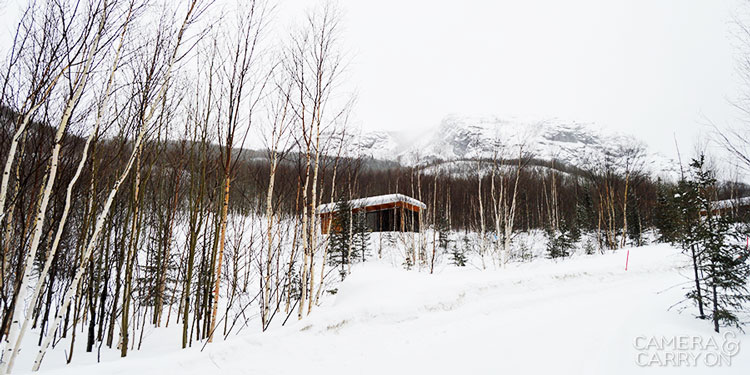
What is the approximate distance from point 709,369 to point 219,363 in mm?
5991

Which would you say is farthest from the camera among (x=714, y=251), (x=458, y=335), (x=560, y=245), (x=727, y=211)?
(x=560, y=245)

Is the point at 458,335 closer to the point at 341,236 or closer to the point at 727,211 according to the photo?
the point at 727,211

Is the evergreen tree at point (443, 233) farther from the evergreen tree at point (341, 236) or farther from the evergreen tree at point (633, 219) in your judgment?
the evergreen tree at point (633, 219)

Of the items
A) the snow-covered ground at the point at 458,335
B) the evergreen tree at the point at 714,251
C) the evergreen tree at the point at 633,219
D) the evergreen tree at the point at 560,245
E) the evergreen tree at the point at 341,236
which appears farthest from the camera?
the evergreen tree at the point at 633,219

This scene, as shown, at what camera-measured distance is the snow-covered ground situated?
3602mm

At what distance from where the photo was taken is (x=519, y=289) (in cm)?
737

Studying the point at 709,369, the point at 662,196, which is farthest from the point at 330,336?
the point at 662,196

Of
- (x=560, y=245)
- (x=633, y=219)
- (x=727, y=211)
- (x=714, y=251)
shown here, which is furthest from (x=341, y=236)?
(x=633, y=219)

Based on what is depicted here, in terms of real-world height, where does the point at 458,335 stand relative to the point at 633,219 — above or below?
below

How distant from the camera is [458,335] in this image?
476cm

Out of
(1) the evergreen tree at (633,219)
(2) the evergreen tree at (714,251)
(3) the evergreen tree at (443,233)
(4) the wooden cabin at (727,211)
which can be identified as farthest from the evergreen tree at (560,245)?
(2) the evergreen tree at (714,251)

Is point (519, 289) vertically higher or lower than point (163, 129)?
lower

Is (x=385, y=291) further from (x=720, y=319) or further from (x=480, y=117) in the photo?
(x=480, y=117)

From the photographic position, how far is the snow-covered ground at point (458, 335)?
11.8 ft
